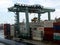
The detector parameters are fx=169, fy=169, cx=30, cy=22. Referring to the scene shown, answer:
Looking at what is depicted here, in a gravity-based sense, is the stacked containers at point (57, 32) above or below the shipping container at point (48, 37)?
above

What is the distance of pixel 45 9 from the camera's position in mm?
53000

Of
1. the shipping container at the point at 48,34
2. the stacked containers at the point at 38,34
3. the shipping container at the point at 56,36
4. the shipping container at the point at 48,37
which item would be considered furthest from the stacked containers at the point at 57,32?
the stacked containers at the point at 38,34

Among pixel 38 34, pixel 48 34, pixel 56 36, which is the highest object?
pixel 48 34

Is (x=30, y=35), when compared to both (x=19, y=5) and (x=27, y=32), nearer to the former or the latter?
(x=27, y=32)

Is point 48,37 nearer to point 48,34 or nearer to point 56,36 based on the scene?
point 48,34

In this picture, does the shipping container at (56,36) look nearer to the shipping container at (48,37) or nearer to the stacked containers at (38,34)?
the shipping container at (48,37)

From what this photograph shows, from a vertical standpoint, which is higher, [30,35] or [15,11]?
[15,11]

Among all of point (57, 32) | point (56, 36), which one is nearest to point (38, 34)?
point (56, 36)

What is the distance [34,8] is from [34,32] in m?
7.33

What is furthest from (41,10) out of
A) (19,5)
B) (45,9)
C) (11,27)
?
(11,27)

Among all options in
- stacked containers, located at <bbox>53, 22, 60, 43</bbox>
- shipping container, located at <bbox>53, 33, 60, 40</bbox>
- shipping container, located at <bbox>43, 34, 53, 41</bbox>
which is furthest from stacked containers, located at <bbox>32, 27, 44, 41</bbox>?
stacked containers, located at <bbox>53, 22, 60, 43</bbox>

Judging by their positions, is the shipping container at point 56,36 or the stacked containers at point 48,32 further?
the stacked containers at point 48,32

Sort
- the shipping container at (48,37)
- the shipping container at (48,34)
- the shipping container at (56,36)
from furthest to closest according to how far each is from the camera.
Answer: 1. the shipping container at (48,37)
2. the shipping container at (48,34)
3. the shipping container at (56,36)

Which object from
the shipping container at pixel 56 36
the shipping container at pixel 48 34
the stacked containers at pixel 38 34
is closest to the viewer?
the shipping container at pixel 56 36
